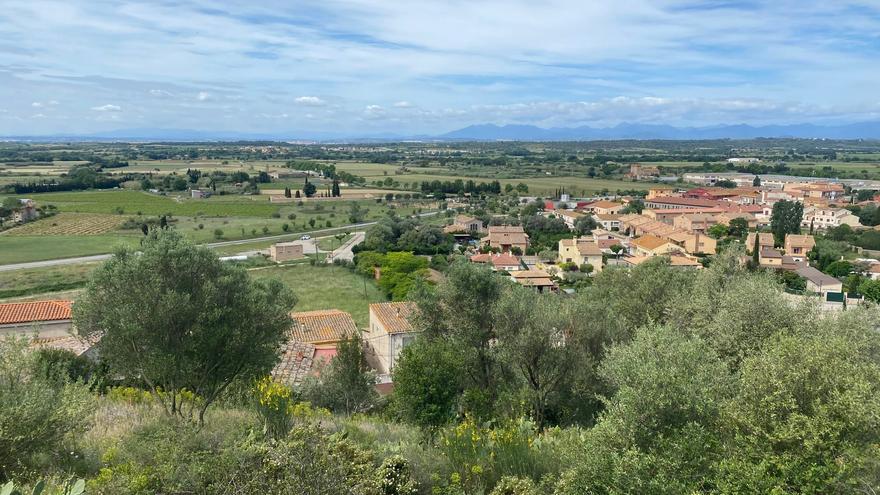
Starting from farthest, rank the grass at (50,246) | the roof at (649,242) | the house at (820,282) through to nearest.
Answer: the roof at (649,242)
the grass at (50,246)
the house at (820,282)

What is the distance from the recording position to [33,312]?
22203 mm

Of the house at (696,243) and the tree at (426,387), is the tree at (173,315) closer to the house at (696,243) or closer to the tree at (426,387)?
the tree at (426,387)

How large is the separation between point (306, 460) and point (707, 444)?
17.2 ft

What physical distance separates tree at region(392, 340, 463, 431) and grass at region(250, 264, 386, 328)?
19.0m

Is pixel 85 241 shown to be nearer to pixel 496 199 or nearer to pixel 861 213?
pixel 496 199

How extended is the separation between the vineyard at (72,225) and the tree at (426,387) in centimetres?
6165

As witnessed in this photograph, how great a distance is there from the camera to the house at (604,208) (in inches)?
3077

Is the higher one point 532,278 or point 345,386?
point 345,386

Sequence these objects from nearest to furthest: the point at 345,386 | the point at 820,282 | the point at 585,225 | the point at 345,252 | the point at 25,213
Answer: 1. the point at 345,386
2. the point at 820,282
3. the point at 345,252
4. the point at 585,225
5. the point at 25,213

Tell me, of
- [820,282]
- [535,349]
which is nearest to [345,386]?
[535,349]

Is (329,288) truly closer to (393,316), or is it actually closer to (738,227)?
(393,316)

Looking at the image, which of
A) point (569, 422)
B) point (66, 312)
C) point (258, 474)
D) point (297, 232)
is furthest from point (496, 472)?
point (297, 232)

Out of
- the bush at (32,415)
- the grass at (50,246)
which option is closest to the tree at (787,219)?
the grass at (50,246)

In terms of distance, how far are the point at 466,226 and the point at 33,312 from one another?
46.8m
